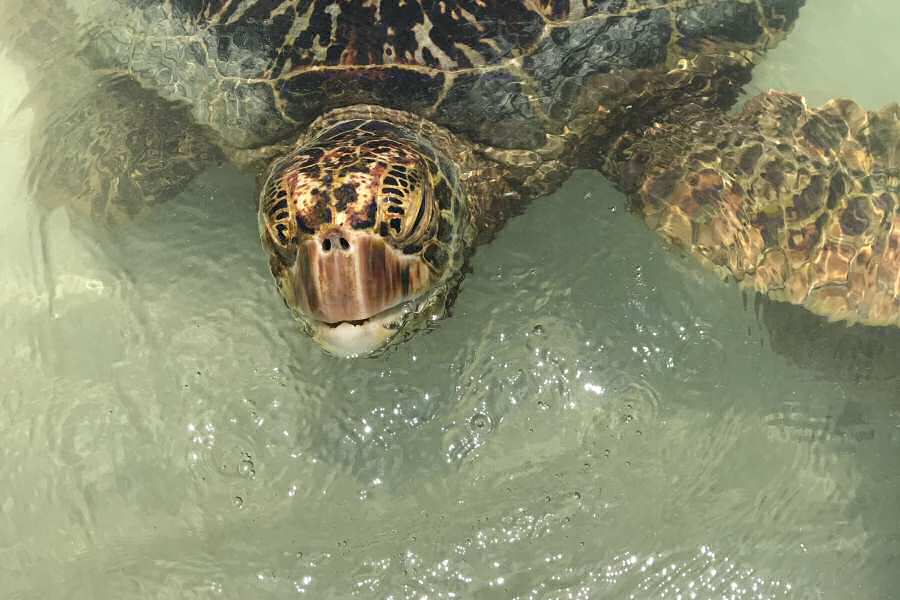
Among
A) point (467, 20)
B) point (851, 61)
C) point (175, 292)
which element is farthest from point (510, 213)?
point (851, 61)

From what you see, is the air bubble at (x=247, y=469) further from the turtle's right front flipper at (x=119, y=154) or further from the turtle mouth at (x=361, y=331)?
the turtle's right front flipper at (x=119, y=154)

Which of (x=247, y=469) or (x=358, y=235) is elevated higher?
(x=358, y=235)

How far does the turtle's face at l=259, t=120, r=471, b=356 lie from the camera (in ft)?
6.99

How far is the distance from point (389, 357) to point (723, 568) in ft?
4.85

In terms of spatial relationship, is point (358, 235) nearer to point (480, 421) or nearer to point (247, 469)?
point (480, 421)

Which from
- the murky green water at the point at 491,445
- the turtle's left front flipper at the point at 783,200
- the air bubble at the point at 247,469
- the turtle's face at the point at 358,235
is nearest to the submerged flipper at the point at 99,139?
the murky green water at the point at 491,445

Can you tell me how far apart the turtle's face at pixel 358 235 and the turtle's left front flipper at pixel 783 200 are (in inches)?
39.6

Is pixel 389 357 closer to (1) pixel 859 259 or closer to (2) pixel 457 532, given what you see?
(2) pixel 457 532

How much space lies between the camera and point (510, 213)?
3.08 m

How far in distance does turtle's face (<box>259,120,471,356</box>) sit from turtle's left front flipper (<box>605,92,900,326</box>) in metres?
1.01

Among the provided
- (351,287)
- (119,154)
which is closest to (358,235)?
(351,287)

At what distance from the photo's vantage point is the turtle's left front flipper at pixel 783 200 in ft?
9.29

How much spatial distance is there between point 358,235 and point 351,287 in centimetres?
16

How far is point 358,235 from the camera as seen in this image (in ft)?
6.97
